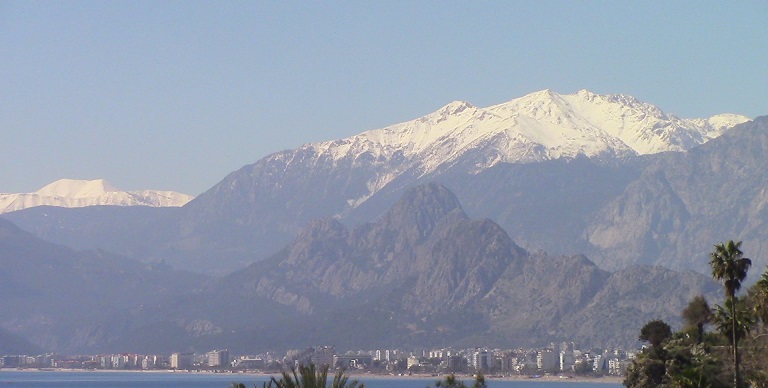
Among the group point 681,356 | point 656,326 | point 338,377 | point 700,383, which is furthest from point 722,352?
point 338,377

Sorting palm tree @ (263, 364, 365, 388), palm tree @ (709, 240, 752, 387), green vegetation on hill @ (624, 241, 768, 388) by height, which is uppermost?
palm tree @ (709, 240, 752, 387)

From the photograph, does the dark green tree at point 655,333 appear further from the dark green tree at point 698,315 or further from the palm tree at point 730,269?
the palm tree at point 730,269

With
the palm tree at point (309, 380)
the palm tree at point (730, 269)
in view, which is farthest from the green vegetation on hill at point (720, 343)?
the palm tree at point (309, 380)

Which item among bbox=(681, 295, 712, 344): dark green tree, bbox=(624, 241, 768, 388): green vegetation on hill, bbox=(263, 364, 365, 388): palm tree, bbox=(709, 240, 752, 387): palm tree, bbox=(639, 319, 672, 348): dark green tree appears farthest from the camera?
bbox=(639, 319, 672, 348): dark green tree

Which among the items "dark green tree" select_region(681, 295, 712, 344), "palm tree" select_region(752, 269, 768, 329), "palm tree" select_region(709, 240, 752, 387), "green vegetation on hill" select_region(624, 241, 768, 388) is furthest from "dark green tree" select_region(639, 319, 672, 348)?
"palm tree" select_region(709, 240, 752, 387)

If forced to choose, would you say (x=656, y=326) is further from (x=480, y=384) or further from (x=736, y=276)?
(x=736, y=276)

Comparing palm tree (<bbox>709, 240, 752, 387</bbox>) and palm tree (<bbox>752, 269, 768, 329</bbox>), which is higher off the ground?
palm tree (<bbox>709, 240, 752, 387</bbox>)

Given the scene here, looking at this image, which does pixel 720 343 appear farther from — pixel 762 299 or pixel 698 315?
pixel 762 299

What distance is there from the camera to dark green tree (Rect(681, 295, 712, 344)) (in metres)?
143

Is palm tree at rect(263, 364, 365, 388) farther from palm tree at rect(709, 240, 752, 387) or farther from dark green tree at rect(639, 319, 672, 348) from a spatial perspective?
dark green tree at rect(639, 319, 672, 348)

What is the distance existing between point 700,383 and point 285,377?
2706cm

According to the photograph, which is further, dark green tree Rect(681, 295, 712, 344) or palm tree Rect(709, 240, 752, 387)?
dark green tree Rect(681, 295, 712, 344)

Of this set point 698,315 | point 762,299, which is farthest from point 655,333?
point 762,299

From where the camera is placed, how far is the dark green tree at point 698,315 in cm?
14300
